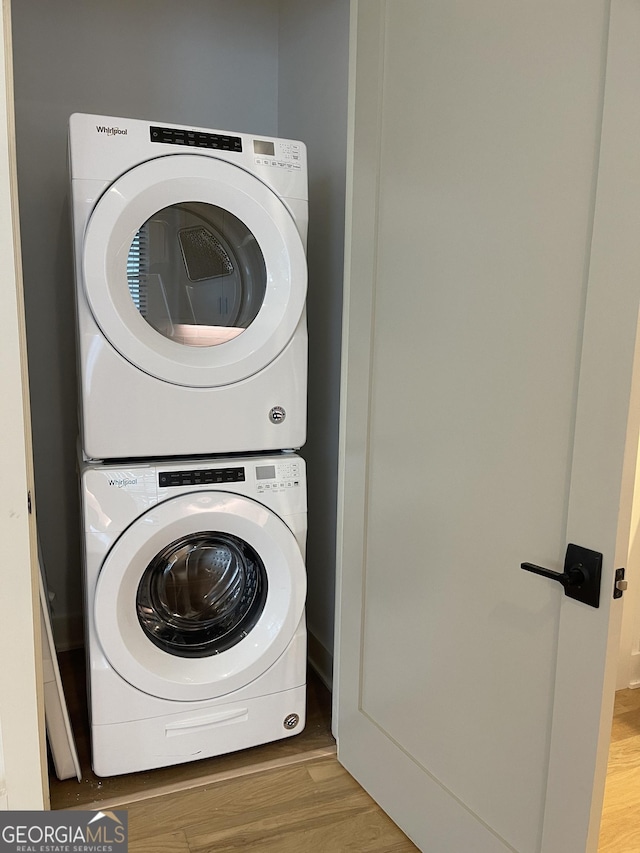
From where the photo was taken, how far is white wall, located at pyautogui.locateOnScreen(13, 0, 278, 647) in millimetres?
2217

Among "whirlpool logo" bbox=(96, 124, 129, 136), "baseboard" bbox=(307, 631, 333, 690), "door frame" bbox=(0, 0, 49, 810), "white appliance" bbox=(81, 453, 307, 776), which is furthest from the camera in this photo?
"baseboard" bbox=(307, 631, 333, 690)

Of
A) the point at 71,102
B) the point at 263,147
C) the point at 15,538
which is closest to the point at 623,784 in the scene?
the point at 15,538

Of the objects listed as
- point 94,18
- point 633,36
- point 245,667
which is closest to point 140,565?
point 245,667

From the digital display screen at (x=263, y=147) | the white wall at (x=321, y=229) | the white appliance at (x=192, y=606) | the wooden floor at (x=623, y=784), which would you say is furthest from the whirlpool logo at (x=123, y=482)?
the wooden floor at (x=623, y=784)

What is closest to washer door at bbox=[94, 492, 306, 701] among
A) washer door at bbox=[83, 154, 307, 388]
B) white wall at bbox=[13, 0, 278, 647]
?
washer door at bbox=[83, 154, 307, 388]

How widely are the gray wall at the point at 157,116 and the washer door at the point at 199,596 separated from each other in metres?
0.45

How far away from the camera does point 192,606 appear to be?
6.22 ft

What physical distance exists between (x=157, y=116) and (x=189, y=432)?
1327 mm

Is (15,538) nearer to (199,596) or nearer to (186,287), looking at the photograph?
(199,596)

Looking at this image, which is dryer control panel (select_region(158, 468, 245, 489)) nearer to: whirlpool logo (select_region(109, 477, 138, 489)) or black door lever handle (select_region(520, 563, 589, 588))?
whirlpool logo (select_region(109, 477, 138, 489))

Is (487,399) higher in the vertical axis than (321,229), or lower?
lower

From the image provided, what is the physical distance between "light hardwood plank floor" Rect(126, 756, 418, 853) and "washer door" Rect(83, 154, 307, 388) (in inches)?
43.7

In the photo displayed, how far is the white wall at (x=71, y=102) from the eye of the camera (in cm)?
222

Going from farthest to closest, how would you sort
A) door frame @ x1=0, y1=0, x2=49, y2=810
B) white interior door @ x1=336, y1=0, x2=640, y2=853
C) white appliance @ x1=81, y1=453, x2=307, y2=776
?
white appliance @ x1=81, y1=453, x2=307, y2=776 → door frame @ x1=0, y1=0, x2=49, y2=810 → white interior door @ x1=336, y1=0, x2=640, y2=853
